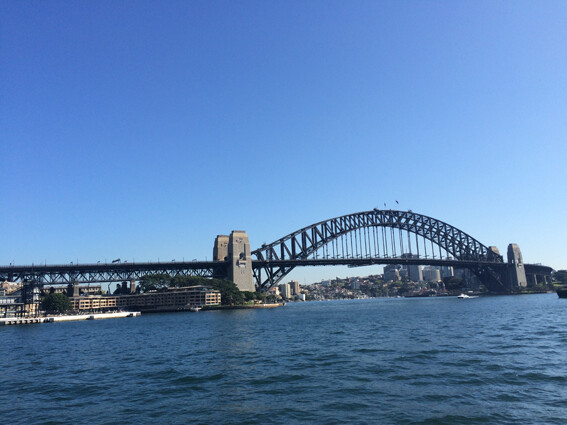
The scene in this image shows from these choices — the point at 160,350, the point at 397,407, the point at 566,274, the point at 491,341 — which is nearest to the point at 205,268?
the point at 160,350

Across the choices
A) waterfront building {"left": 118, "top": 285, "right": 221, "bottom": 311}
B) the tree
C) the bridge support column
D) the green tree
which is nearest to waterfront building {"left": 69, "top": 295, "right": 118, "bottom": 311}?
waterfront building {"left": 118, "top": 285, "right": 221, "bottom": 311}

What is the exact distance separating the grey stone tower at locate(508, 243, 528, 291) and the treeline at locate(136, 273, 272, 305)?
9671 cm

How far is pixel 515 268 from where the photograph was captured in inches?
6211

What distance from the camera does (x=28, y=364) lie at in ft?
90.5

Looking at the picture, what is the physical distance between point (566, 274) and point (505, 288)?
58885 mm

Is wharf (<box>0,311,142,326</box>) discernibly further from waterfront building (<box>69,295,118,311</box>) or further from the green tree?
waterfront building (<box>69,295,118,311</box>)

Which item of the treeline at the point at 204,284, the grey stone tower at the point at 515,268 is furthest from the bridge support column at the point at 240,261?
the grey stone tower at the point at 515,268

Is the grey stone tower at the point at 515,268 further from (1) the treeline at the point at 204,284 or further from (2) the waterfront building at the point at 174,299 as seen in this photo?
(2) the waterfront building at the point at 174,299

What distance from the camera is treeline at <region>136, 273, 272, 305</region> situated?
10690cm

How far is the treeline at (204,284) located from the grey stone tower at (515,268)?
9671 centimetres

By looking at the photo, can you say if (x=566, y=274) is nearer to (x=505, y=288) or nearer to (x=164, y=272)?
(x=505, y=288)

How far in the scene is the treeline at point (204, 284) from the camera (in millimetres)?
106900

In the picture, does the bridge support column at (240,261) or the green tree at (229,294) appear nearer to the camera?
the green tree at (229,294)

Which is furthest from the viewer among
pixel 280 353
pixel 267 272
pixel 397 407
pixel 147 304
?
pixel 267 272
